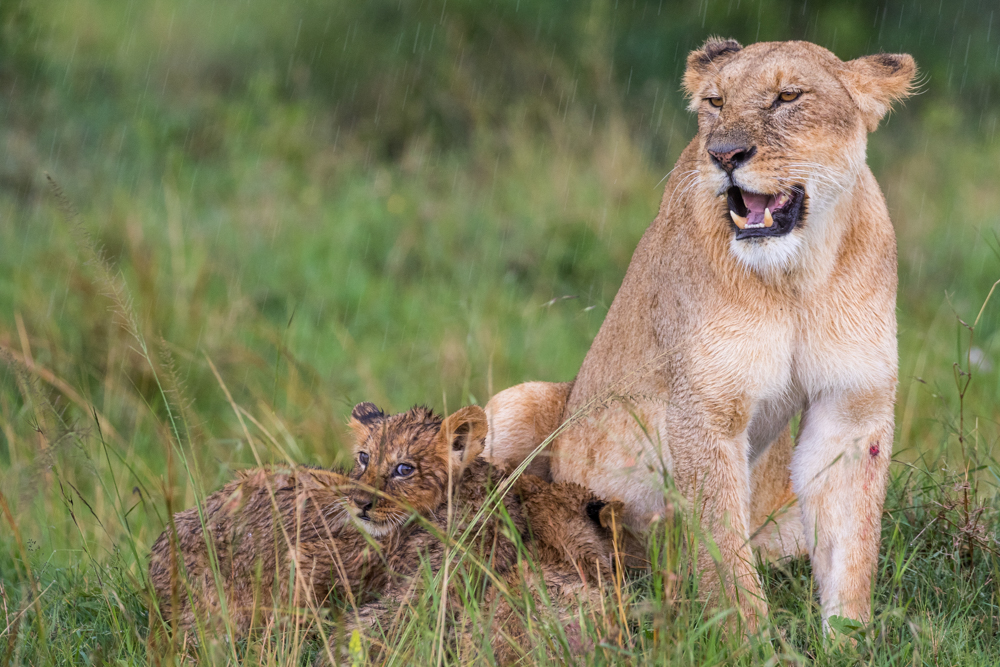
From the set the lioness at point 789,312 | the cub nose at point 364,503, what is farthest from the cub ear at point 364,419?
the lioness at point 789,312

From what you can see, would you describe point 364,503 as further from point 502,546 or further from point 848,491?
point 848,491

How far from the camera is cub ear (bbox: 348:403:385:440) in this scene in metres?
4.01

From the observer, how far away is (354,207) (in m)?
9.88

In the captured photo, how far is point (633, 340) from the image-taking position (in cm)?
420

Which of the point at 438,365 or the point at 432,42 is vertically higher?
the point at 432,42

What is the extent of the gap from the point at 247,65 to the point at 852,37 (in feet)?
24.2

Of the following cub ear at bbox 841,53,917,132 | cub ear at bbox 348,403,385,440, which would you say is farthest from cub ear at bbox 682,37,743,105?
cub ear at bbox 348,403,385,440

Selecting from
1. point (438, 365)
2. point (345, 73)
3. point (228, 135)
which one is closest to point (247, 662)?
point (438, 365)

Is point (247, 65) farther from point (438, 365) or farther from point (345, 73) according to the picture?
point (438, 365)

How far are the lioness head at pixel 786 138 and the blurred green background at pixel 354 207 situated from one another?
3.70 feet

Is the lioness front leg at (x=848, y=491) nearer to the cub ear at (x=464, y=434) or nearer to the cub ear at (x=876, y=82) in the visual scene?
the cub ear at (x=876, y=82)

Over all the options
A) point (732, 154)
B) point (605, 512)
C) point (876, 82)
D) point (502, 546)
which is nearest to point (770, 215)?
point (732, 154)

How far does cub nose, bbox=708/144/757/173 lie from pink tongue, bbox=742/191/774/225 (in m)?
0.16

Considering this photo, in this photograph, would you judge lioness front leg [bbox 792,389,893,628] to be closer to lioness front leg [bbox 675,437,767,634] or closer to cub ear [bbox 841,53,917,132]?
lioness front leg [bbox 675,437,767,634]
